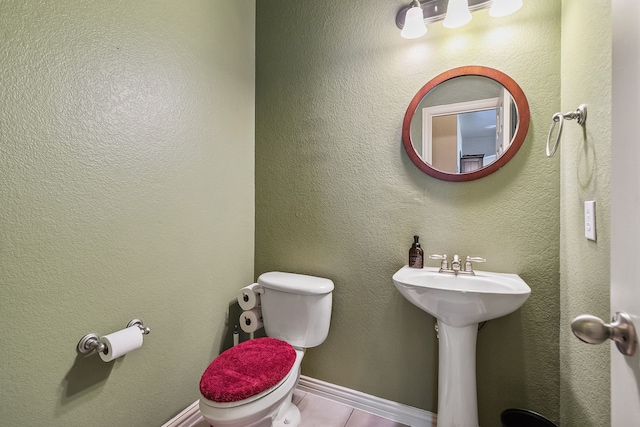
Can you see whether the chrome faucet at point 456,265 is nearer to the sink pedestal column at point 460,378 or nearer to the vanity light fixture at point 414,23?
the sink pedestal column at point 460,378

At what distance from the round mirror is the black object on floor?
1.03 m

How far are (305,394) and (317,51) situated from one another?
211 cm

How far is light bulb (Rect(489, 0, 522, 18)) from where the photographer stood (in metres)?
1.20

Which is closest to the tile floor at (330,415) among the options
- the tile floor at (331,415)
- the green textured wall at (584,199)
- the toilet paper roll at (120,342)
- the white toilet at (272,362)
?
the tile floor at (331,415)

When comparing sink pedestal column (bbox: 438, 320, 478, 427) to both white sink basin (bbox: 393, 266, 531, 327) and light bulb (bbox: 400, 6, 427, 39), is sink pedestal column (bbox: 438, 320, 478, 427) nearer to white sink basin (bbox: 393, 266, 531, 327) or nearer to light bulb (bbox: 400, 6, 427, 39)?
white sink basin (bbox: 393, 266, 531, 327)

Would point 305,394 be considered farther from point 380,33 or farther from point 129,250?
point 380,33

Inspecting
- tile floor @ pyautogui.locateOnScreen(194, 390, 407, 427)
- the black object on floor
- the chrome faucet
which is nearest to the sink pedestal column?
the black object on floor

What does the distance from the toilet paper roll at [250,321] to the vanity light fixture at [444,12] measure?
1.69 meters

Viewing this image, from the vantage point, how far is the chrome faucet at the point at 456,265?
1.29 m

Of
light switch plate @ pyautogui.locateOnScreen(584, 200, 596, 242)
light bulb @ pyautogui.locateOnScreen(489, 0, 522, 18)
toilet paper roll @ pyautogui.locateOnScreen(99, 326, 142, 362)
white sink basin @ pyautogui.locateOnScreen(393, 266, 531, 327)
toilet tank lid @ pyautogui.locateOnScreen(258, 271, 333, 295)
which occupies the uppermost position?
light bulb @ pyautogui.locateOnScreen(489, 0, 522, 18)

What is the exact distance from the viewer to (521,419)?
117cm

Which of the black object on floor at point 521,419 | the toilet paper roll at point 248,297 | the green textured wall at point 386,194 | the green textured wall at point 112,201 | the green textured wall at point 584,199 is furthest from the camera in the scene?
the toilet paper roll at point 248,297

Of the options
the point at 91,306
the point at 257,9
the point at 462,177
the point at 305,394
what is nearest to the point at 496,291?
the point at 462,177

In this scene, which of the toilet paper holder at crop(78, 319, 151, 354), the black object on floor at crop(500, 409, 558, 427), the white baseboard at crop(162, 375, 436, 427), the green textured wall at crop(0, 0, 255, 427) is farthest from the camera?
the white baseboard at crop(162, 375, 436, 427)
